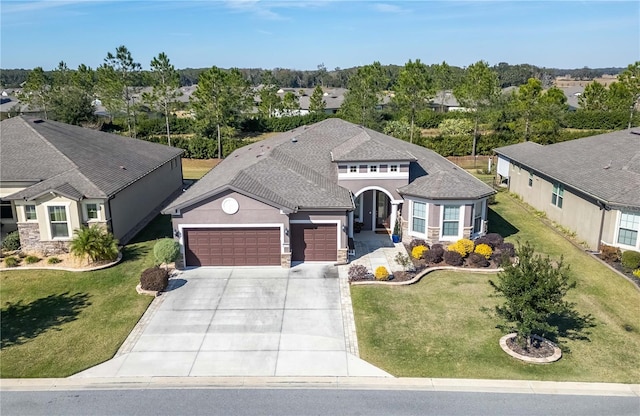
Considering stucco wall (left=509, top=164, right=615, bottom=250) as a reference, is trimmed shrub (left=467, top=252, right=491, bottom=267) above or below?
below

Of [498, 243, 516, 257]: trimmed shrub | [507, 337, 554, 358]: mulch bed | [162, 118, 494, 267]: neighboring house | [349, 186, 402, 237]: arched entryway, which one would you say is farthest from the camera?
[349, 186, 402, 237]: arched entryway

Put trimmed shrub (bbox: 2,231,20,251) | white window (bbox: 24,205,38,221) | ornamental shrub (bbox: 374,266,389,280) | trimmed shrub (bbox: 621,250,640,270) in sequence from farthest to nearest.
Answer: trimmed shrub (bbox: 2,231,20,251)
white window (bbox: 24,205,38,221)
trimmed shrub (bbox: 621,250,640,270)
ornamental shrub (bbox: 374,266,389,280)

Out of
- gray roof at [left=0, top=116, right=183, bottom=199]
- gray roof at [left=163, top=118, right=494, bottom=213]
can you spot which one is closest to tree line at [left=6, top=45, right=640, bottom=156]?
gray roof at [left=0, top=116, right=183, bottom=199]

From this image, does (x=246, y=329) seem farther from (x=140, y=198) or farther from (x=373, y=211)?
(x=140, y=198)

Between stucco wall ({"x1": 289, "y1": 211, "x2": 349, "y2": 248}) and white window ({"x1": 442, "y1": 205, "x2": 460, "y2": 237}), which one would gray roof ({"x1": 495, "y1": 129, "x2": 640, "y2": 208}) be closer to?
white window ({"x1": 442, "y1": 205, "x2": 460, "y2": 237})

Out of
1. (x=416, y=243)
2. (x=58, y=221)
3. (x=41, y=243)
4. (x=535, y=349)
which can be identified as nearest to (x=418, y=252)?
(x=416, y=243)
